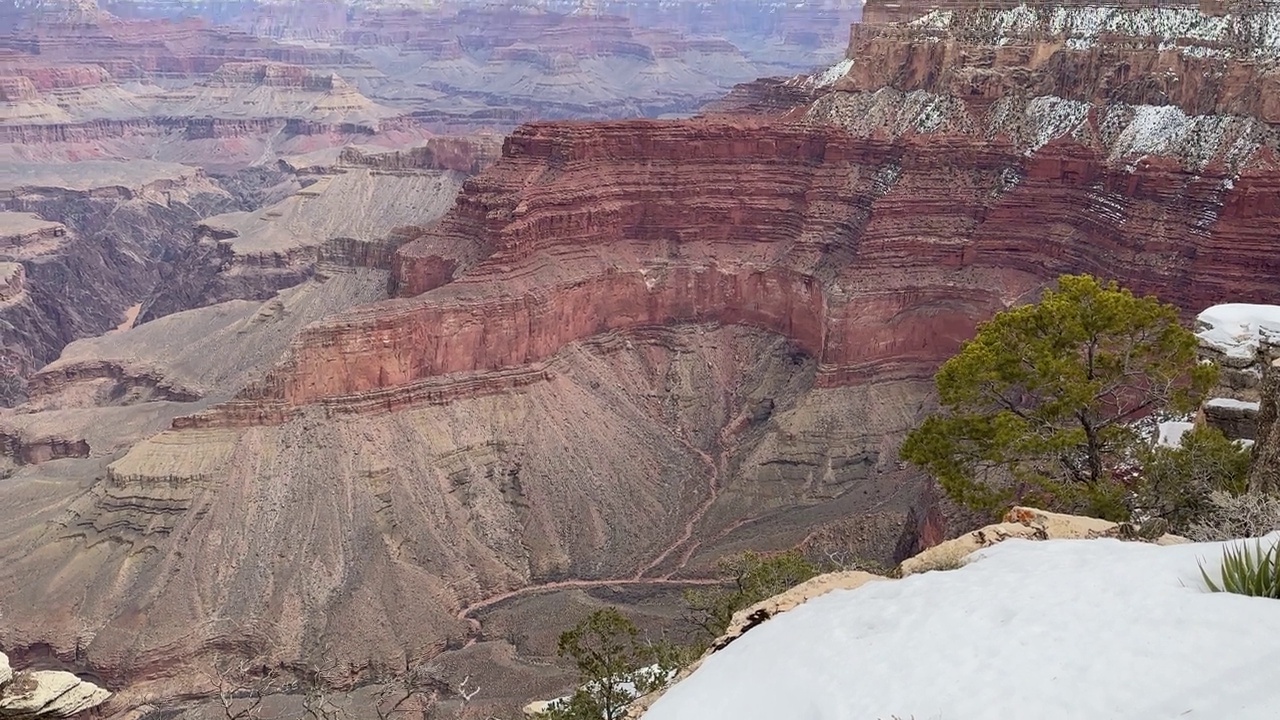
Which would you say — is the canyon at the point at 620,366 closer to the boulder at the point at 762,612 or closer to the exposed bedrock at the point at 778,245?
the exposed bedrock at the point at 778,245

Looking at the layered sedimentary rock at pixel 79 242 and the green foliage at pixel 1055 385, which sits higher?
the green foliage at pixel 1055 385

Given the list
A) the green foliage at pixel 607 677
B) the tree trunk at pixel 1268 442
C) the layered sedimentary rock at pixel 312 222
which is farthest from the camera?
the layered sedimentary rock at pixel 312 222

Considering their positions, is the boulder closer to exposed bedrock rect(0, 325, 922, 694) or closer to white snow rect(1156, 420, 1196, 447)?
white snow rect(1156, 420, 1196, 447)

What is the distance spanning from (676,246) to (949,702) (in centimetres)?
6104

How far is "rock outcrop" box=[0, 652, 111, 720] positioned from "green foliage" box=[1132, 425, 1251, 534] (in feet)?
71.1

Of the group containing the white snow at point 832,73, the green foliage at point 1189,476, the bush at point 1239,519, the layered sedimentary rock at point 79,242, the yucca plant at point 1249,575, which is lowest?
the layered sedimentary rock at point 79,242

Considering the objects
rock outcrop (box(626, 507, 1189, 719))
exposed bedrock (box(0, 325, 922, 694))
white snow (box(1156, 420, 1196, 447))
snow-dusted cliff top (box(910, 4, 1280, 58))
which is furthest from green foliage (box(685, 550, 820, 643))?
snow-dusted cliff top (box(910, 4, 1280, 58))

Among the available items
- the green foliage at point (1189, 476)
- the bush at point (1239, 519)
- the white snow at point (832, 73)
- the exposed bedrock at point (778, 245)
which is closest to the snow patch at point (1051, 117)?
the exposed bedrock at point (778, 245)

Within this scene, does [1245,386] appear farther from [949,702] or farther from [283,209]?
[283,209]

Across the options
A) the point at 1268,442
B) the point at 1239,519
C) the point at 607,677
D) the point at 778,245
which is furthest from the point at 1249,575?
the point at 778,245

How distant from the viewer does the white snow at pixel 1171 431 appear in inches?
1205

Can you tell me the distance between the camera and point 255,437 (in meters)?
54.9

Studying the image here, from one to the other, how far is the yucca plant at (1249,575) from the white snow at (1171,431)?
17.9 m

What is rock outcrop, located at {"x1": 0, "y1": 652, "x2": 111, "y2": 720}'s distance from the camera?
1973cm
